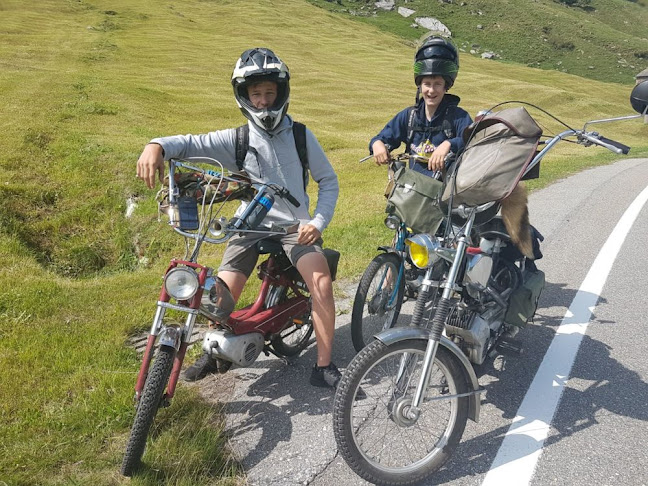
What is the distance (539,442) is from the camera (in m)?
3.02

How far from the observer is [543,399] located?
3.47 meters

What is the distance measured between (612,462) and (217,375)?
272cm

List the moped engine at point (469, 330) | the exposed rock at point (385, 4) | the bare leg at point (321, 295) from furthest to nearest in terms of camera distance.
A: the exposed rock at point (385, 4)
the bare leg at point (321, 295)
the moped engine at point (469, 330)

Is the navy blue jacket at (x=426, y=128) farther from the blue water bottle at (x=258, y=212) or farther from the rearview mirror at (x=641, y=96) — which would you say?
the blue water bottle at (x=258, y=212)

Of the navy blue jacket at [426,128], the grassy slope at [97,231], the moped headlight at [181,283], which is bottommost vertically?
the grassy slope at [97,231]

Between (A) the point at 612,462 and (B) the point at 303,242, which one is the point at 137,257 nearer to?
(B) the point at 303,242

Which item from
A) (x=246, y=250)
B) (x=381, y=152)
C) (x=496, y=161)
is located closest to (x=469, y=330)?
(x=496, y=161)

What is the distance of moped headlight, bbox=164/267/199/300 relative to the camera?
107 inches

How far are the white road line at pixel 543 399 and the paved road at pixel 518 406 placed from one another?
0.04 meters

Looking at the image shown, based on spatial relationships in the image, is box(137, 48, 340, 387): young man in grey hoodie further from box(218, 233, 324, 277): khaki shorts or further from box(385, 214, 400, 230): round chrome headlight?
box(385, 214, 400, 230): round chrome headlight

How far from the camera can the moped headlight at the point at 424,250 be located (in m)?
3.00

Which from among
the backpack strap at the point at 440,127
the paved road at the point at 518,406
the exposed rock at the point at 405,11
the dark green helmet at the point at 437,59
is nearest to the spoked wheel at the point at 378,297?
the paved road at the point at 518,406

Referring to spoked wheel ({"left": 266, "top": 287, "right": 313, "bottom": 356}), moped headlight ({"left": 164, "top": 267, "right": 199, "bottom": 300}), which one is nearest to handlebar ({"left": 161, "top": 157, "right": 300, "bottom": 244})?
moped headlight ({"left": 164, "top": 267, "right": 199, "bottom": 300})

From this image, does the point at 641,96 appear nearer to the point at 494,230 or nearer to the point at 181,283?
the point at 494,230
